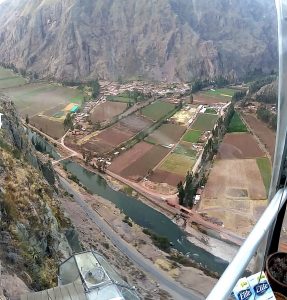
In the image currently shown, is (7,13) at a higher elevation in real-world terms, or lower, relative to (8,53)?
higher

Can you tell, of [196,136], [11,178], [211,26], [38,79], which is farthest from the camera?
[211,26]

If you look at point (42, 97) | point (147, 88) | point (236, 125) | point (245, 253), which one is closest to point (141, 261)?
point (245, 253)

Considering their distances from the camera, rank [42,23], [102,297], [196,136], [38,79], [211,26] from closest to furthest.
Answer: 1. [102,297]
2. [196,136]
3. [38,79]
4. [211,26]
5. [42,23]

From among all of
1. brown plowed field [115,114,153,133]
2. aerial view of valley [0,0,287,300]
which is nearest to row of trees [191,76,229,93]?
aerial view of valley [0,0,287,300]

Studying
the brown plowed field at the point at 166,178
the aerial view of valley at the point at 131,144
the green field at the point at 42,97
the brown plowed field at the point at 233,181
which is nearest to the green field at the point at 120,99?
the aerial view of valley at the point at 131,144

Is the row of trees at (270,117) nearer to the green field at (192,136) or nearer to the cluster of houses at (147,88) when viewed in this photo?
the green field at (192,136)

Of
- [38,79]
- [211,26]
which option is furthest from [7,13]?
[211,26]

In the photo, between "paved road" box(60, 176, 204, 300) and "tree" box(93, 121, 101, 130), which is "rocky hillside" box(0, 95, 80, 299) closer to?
"paved road" box(60, 176, 204, 300)

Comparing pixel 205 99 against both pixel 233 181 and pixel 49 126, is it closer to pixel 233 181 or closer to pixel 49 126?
pixel 49 126

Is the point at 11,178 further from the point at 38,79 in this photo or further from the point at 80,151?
the point at 38,79
